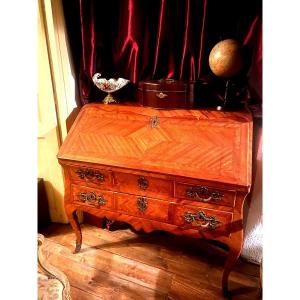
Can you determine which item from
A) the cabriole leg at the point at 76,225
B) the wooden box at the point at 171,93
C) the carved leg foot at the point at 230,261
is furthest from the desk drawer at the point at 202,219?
the cabriole leg at the point at 76,225

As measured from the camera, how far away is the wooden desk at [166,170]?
1.42 m

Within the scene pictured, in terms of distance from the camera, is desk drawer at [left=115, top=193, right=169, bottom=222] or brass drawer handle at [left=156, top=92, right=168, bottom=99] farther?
brass drawer handle at [left=156, top=92, right=168, bottom=99]

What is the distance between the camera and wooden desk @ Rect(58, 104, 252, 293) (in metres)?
1.42

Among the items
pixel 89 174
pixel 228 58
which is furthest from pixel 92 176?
pixel 228 58

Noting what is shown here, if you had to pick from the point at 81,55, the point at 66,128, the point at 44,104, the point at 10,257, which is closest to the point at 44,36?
the point at 81,55

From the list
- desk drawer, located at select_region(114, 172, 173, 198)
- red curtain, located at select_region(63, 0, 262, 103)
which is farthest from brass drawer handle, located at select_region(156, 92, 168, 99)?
desk drawer, located at select_region(114, 172, 173, 198)

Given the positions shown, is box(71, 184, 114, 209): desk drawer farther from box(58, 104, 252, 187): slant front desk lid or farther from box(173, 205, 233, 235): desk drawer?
box(173, 205, 233, 235): desk drawer

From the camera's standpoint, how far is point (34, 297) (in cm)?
70

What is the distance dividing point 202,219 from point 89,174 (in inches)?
27.8

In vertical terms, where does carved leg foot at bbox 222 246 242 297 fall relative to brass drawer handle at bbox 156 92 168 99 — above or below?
below

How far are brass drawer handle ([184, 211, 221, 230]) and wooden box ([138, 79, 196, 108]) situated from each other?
2.14 ft

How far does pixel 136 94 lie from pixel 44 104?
2.28ft

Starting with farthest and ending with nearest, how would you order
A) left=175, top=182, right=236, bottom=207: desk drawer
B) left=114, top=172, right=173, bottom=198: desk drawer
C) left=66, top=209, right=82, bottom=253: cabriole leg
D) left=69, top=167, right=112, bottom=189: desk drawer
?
left=66, top=209, right=82, bottom=253: cabriole leg
left=69, top=167, right=112, bottom=189: desk drawer
left=114, top=172, right=173, bottom=198: desk drawer
left=175, top=182, right=236, bottom=207: desk drawer
